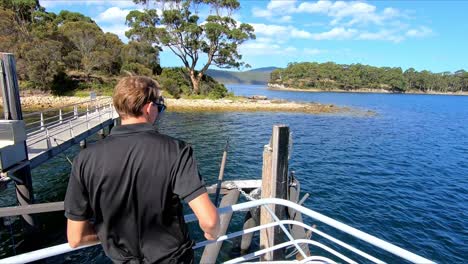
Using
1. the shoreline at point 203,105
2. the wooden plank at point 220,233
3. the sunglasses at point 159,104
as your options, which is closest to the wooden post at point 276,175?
the wooden plank at point 220,233

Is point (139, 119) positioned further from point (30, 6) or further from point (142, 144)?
point (30, 6)

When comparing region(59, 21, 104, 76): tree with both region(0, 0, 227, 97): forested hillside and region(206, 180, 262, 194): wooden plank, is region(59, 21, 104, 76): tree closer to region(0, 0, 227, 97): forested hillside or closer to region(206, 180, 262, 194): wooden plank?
region(0, 0, 227, 97): forested hillside

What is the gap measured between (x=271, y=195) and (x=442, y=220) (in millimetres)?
8889

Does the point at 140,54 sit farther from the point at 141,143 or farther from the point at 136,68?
the point at 141,143

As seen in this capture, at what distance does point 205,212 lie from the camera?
5.97ft

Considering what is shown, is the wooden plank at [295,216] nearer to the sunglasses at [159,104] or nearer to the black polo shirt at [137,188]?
the black polo shirt at [137,188]

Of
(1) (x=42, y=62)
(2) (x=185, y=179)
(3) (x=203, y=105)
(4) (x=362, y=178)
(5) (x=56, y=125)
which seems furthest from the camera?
(3) (x=203, y=105)

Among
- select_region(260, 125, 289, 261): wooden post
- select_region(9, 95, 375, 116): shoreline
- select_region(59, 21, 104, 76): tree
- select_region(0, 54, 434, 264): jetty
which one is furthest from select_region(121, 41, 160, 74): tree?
select_region(260, 125, 289, 261): wooden post

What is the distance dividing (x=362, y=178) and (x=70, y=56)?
1729 inches

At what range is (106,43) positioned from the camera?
4691 cm

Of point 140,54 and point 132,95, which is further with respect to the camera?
point 140,54

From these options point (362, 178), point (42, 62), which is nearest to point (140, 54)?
point (42, 62)

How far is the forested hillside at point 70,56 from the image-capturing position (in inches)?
1436

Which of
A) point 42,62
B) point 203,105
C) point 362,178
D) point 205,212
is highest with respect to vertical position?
point 42,62
